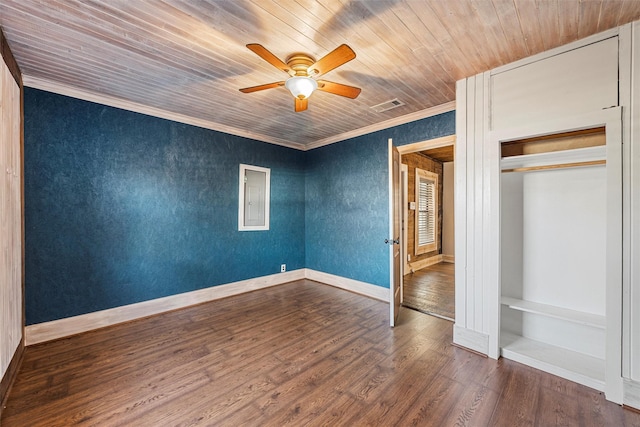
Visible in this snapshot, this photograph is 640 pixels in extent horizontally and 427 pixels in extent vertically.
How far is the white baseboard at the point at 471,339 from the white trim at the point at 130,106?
3873 millimetres

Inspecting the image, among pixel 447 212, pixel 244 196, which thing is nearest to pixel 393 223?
pixel 244 196

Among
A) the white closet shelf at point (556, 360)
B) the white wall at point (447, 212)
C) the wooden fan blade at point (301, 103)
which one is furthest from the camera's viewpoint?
the white wall at point (447, 212)

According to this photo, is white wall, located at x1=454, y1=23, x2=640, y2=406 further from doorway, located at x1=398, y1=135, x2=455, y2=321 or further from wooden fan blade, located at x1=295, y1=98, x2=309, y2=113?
wooden fan blade, located at x1=295, y1=98, x2=309, y2=113

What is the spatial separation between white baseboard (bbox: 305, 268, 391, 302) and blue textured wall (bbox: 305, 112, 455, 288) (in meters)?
0.08

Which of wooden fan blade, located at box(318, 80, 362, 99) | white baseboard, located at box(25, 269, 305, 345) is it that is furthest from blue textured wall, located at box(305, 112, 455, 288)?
wooden fan blade, located at box(318, 80, 362, 99)

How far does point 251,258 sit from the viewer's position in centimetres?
443

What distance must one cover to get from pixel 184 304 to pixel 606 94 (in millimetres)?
4754

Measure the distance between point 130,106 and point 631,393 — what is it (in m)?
5.23

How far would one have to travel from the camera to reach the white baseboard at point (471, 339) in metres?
2.49

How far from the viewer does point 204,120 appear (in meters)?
3.83

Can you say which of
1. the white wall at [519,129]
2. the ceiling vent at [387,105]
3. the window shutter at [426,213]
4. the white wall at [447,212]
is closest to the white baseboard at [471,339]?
the white wall at [519,129]

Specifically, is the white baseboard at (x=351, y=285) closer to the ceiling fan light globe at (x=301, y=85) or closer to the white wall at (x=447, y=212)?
the ceiling fan light globe at (x=301, y=85)

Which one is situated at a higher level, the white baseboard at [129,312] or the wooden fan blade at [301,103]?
the wooden fan blade at [301,103]

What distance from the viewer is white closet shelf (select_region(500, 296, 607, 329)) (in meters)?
2.12
